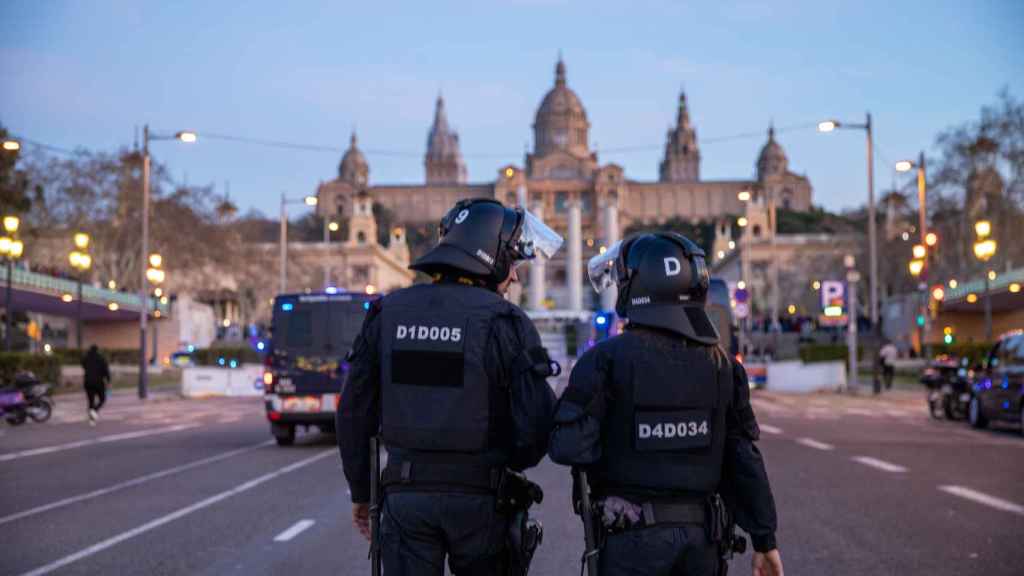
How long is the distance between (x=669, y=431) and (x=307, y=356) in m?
15.3

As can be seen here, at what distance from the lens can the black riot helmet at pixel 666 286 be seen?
4320 millimetres

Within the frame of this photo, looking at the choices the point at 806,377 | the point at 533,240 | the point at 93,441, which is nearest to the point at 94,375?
the point at 93,441

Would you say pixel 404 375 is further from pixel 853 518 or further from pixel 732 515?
pixel 853 518

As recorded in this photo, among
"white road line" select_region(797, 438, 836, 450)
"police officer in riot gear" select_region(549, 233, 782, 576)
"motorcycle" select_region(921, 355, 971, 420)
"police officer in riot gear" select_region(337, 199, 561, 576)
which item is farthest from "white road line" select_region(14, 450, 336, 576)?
"motorcycle" select_region(921, 355, 971, 420)

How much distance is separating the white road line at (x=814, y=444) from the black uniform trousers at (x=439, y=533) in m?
14.7

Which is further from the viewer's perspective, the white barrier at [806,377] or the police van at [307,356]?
the white barrier at [806,377]

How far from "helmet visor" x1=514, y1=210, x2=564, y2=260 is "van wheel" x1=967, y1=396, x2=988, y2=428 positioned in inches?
807

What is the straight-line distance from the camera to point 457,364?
4410mm

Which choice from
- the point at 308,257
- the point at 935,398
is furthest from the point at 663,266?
the point at 308,257

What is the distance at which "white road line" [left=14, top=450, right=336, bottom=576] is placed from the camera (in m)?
8.32

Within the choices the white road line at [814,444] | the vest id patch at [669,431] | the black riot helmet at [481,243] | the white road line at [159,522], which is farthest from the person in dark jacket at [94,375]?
the vest id patch at [669,431]

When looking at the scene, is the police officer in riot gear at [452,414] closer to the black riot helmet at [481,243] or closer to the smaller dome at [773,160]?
the black riot helmet at [481,243]

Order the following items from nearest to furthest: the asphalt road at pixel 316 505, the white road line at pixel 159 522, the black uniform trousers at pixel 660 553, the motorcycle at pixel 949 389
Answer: the black uniform trousers at pixel 660 553
the white road line at pixel 159 522
the asphalt road at pixel 316 505
the motorcycle at pixel 949 389

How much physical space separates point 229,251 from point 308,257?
156 ft
